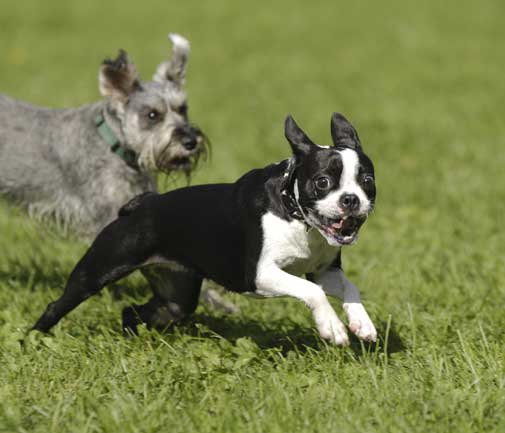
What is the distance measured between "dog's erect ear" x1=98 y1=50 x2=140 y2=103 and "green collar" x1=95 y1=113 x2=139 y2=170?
25 centimetres

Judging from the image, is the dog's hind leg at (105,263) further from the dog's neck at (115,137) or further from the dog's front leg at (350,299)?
the dog's neck at (115,137)

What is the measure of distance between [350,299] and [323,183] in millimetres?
681

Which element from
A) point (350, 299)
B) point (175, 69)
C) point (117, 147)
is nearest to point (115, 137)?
point (117, 147)

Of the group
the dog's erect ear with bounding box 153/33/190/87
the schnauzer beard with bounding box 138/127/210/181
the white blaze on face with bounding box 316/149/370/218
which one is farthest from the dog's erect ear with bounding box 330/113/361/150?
the dog's erect ear with bounding box 153/33/190/87

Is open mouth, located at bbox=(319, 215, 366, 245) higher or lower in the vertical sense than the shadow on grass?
higher

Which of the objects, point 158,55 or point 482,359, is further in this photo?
point 158,55

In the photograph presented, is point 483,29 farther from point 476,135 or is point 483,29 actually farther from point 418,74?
point 476,135

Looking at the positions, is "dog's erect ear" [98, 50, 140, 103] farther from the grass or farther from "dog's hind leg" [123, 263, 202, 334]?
"dog's hind leg" [123, 263, 202, 334]

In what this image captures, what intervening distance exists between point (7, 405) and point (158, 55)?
44.1 ft

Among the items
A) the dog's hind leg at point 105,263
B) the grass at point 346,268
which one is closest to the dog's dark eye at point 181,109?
the grass at point 346,268

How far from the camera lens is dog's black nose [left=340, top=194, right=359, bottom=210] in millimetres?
4023

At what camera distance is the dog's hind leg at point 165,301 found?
5188mm

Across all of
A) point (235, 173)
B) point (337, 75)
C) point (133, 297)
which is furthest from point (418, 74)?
point (133, 297)

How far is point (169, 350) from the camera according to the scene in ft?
15.5
